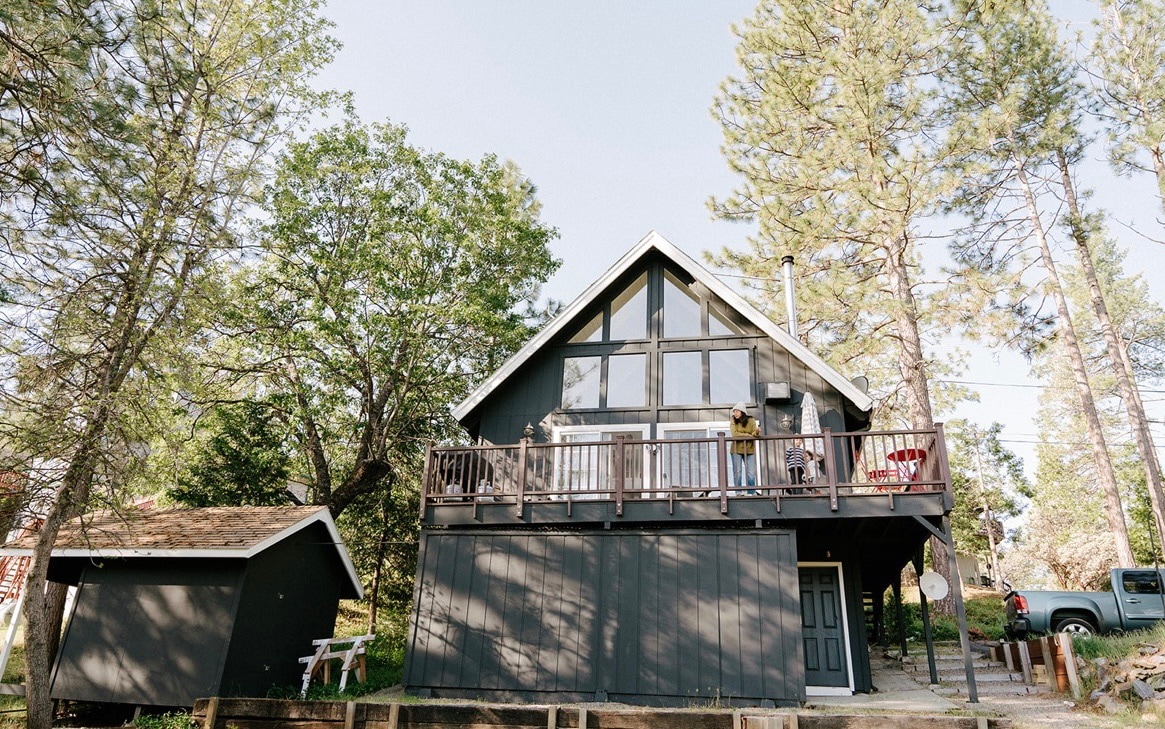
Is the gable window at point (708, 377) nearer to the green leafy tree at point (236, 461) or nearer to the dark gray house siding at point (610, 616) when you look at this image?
the dark gray house siding at point (610, 616)

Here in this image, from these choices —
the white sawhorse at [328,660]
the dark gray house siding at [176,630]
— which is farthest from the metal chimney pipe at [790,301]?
the dark gray house siding at [176,630]

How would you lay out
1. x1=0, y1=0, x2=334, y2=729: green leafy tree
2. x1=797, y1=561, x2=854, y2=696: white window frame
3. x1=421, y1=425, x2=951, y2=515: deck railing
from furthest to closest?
x1=797, y1=561, x2=854, y2=696: white window frame, x1=421, y1=425, x2=951, y2=515: deck railing, x1=0, y1=0, x2=334, y2=729: green leafy tree

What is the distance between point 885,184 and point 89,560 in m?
17.8

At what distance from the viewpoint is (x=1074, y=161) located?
18.5 meters

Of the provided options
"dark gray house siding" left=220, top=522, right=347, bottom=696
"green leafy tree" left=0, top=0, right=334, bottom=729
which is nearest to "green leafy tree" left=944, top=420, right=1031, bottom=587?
"dark gray house siding" left=220, top=522, right=347, bottom=696

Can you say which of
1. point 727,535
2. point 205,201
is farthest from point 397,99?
point 727,535

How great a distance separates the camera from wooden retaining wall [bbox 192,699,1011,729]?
444 cm

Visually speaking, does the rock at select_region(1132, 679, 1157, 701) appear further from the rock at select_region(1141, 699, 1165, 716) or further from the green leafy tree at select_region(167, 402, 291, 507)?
the green leafy tree at select_region(167, 402, 291, 507)

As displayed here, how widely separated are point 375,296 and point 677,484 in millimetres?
9197

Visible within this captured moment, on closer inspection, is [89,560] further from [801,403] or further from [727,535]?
[801,403]

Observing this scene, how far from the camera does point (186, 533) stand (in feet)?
34.4

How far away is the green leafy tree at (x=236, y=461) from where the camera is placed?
15.0m

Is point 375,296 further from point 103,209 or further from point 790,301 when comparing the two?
point 790,301

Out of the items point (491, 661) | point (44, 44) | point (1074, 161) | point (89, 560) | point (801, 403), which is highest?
point (1074, 161)
